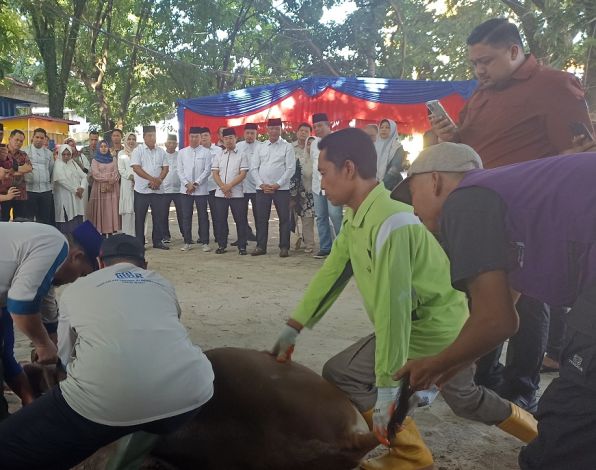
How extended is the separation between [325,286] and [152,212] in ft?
22.9

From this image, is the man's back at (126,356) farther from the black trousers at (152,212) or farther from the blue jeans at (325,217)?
the black trousers at (152,212)

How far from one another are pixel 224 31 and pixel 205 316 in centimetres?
1706

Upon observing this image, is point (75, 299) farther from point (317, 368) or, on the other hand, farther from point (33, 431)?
point (317, 368)

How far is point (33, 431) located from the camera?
204 cm

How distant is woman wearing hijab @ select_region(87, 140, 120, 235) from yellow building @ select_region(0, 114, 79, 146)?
10227 millimetres

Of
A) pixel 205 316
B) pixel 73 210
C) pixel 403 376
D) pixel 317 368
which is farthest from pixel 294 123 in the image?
pixel 403 376

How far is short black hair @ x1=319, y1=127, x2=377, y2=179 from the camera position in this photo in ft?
8.27

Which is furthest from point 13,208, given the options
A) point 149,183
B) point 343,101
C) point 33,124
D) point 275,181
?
point 33,124

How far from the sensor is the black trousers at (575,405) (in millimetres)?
1339

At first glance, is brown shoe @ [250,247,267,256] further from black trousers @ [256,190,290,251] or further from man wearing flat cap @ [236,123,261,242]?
man wearing flat cap @ [236,123,261,242]

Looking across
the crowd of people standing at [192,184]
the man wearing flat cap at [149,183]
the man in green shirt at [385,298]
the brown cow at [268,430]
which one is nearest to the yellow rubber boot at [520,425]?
the man in green shirt at [385,298]

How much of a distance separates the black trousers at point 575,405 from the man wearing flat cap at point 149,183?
8.11m

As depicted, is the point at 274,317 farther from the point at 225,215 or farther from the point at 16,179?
the point at 16,179

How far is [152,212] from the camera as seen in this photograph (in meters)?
9.27
